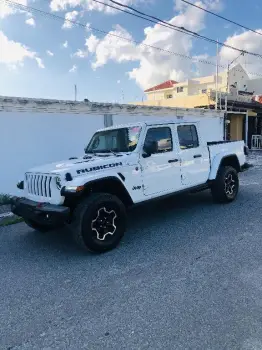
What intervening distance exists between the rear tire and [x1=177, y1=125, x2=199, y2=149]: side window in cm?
100

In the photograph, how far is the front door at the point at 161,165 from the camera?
199 inches

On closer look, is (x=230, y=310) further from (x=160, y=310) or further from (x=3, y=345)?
(x=3, y=345)

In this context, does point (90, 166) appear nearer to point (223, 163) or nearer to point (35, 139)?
point (223, 163)

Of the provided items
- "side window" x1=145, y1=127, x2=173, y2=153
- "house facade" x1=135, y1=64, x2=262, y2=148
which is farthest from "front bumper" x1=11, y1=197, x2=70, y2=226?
"house facade" x1=135, y1=64, x2=262, y2=148

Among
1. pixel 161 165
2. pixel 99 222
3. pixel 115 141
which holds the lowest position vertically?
pixel 99 222

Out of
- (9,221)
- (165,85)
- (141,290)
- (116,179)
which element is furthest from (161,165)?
(165,85)

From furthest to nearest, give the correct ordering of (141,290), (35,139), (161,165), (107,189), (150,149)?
(35,139) < (161,165) < (150,149) < (107,189) < (141,290)

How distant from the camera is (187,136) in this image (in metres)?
6.05

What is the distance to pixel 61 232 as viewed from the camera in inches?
213

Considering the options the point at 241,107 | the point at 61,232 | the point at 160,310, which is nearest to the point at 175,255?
the point at 160,310

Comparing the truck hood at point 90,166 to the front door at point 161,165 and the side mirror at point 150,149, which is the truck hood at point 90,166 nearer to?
the side mirror at point 150,149

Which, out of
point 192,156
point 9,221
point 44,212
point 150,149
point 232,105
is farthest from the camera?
point 232,105

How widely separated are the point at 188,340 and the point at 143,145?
3.27m

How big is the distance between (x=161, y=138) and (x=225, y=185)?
7.11ft
